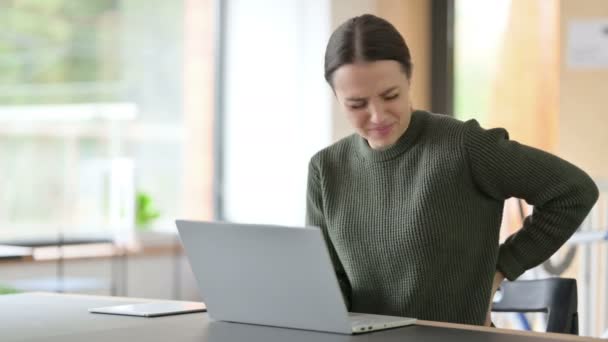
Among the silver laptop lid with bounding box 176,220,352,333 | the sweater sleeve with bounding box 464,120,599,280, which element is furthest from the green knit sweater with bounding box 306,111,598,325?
the silver laptop lid with bounding box 176,220,352,333

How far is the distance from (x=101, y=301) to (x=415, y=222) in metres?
0.70

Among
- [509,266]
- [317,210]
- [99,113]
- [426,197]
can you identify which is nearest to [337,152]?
[317,210]

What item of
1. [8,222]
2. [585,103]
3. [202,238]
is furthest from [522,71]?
[202,238]

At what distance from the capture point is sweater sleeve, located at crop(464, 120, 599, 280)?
2068mm

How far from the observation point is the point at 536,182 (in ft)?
6.83

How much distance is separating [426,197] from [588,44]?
9.50ft

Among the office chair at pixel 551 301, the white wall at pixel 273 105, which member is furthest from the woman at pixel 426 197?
the white wall at pixel 273 105

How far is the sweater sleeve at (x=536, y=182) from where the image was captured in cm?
207

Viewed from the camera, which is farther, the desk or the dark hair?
the dark hair

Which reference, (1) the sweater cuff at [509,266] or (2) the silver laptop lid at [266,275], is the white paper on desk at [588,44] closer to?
(1) the sweater cuff at [509,266]

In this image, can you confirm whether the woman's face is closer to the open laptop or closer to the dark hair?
the dark hair

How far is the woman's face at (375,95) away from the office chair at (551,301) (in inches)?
21.5

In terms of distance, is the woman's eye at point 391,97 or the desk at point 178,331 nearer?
the desk at point 178,331

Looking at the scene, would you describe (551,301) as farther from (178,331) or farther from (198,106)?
(198,106)
